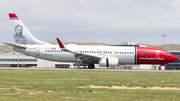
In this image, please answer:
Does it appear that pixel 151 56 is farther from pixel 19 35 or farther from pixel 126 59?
pixel 19 35

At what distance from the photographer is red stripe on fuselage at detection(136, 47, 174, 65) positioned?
128 feet

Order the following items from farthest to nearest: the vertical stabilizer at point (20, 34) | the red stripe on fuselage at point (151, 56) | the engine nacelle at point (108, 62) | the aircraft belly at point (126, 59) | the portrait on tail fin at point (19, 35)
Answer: the portrait on tail fin at point (19, 35) → the vertical stabilizer at point (20, 34) → the aircraft belly at point (126, 59) → the red stripe on fuselage at point (151, 56) → the engine nacelle at point (108, 62)

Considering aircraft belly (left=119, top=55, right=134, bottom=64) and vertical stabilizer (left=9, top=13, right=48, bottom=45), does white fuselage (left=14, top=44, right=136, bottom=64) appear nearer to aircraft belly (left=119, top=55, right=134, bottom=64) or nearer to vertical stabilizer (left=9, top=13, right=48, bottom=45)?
aircraft belly (left=119, top=55, right=134, bottom=64)

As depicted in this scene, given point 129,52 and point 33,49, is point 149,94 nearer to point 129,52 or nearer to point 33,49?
point 129,52

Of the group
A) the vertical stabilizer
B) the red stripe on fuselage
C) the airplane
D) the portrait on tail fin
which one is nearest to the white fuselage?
the airplane

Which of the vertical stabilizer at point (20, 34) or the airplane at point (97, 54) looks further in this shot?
the vertical stabilizer at point (20, 34)

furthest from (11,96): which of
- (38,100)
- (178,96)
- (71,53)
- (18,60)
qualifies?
(18,60)

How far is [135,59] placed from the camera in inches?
1538

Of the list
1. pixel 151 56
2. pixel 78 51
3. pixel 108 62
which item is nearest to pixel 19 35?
pixel 78 51

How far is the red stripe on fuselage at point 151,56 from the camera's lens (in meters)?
38.9

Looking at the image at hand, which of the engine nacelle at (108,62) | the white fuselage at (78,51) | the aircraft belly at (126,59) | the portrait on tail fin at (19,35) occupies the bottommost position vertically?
the engine nacelle at (108,62)

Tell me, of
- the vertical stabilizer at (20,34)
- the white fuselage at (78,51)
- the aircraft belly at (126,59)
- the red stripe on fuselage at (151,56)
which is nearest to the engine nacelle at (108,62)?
the white fuselage at (78,51)

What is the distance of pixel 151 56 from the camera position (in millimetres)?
38906

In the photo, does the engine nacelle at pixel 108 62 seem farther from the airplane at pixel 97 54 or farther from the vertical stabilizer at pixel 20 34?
the vertical stabilizer at pixel 20 34
